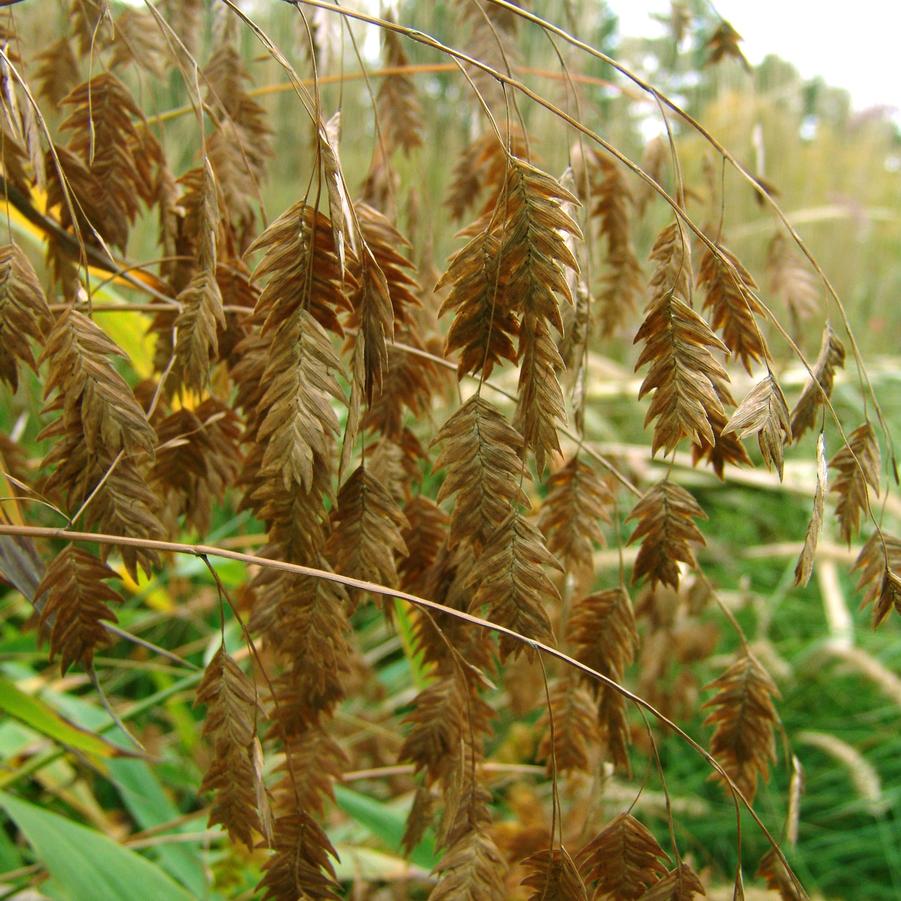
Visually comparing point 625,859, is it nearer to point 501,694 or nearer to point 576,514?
point 576,514

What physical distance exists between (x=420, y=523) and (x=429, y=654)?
11 centimetres

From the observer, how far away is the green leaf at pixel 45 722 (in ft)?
3.14

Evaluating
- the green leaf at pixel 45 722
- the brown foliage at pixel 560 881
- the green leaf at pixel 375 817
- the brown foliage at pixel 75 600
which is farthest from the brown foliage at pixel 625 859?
the green leaf at pixel 375 817

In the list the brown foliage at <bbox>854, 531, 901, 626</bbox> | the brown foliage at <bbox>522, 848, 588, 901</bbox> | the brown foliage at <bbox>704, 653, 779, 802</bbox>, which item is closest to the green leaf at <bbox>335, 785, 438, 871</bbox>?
the brown foliage at <bbox>704, 653, 779, 802</bbox>

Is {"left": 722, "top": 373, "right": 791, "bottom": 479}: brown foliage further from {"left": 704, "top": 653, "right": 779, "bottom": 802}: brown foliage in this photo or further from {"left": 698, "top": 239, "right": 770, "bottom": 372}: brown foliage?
{"left": 704, "top": 653, "right": 779, "bottom": 802}: brown foliage

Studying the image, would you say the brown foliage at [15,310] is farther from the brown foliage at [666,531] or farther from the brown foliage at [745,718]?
the brown foliage at [745,718]

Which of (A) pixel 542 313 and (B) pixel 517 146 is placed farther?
(B) pixel 517 146

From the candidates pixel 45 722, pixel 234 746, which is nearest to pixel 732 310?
pixel 234 746

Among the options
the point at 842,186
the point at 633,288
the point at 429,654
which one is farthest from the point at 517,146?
the point at 842,186

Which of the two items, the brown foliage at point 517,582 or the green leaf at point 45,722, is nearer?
the brown foliage at point 517,582

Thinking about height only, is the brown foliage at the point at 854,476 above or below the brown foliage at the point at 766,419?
below

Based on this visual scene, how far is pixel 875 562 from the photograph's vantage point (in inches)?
26.2

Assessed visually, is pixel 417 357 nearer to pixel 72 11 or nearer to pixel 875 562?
pixel 875 562

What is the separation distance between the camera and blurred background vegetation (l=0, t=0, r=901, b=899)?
1.22m
